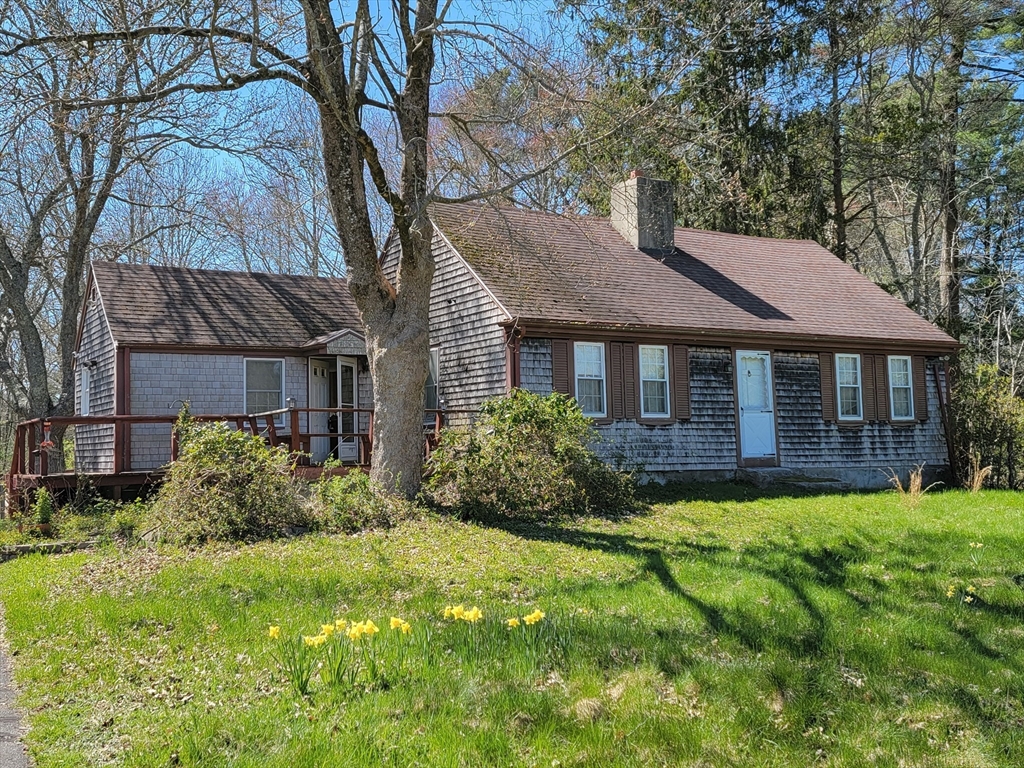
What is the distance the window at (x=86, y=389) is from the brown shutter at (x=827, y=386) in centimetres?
1617

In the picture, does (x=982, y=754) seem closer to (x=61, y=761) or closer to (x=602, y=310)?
(x=61, y=761)

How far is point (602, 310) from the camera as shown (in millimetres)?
16422

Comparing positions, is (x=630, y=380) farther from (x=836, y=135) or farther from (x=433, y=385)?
(x=836, y=135)

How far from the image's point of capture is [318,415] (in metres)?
18.6

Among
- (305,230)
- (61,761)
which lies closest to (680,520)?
(61,761)

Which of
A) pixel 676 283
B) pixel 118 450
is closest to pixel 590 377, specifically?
pixel 676 283

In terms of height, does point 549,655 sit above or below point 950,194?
below

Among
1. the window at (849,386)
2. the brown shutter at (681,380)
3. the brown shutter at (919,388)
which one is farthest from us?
the brown shutter at (919,388)

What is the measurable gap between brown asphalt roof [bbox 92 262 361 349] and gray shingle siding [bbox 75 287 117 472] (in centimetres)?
52

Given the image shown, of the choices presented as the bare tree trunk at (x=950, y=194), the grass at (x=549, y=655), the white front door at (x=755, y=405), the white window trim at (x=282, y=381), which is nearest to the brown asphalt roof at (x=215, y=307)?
the white window trim at (x=282, y=381)

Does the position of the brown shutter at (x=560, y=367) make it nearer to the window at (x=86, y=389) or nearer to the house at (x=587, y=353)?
the house at (x=587, y=353)

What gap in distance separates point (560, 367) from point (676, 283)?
181 inches

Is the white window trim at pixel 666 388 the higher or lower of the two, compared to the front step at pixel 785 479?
higher

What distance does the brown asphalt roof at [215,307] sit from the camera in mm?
17109
